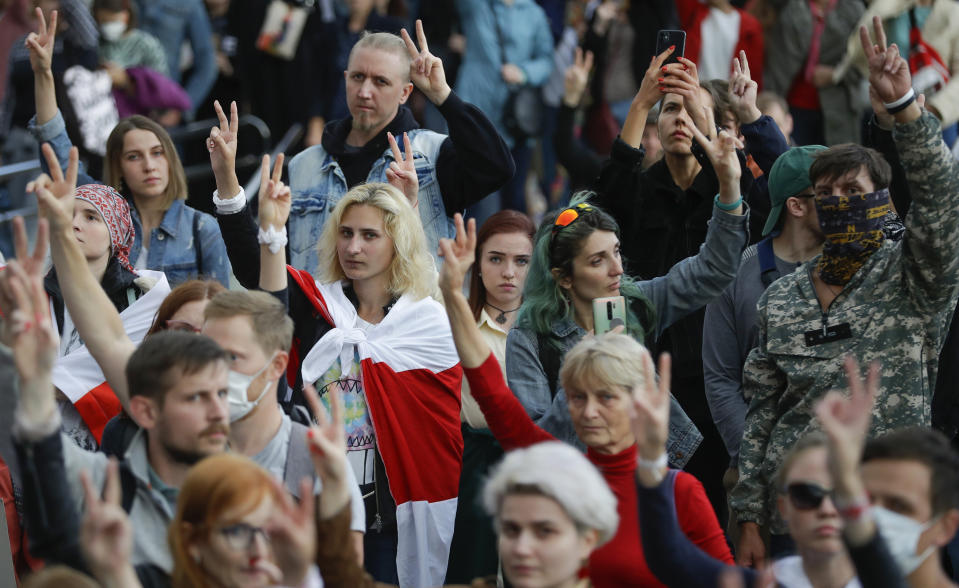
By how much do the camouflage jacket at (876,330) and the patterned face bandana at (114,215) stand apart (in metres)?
2.63

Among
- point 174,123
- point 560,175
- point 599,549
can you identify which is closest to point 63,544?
point 599,549

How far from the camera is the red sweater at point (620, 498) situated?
396 cm

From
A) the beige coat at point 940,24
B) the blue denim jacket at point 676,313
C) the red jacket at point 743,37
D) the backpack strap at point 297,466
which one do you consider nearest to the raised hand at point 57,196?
the backpack strap at point 297,466

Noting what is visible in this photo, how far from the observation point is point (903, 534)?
135 inches

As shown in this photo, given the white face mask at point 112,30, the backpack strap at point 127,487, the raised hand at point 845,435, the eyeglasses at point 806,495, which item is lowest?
the backpack strap at point 127,487

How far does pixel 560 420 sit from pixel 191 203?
6.83m

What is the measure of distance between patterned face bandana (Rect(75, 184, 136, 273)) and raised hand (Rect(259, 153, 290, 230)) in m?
0.86

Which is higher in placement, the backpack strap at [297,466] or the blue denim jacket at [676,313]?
the blue denim jacket at [676,313]

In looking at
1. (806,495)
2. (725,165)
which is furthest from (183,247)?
(806,495)

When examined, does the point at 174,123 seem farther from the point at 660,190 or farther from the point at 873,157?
the point at 873,157

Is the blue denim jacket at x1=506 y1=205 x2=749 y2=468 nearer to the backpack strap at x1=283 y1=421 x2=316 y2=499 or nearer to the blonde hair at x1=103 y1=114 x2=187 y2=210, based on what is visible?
the backpack strap at x1=283 y1=421 x2=316 y2=499

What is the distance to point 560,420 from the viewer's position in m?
4.68

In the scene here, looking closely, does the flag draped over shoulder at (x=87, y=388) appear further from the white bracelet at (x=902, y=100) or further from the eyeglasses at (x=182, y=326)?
the white bracelet at (x=902, y=100)

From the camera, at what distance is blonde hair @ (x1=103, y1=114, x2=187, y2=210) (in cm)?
664
